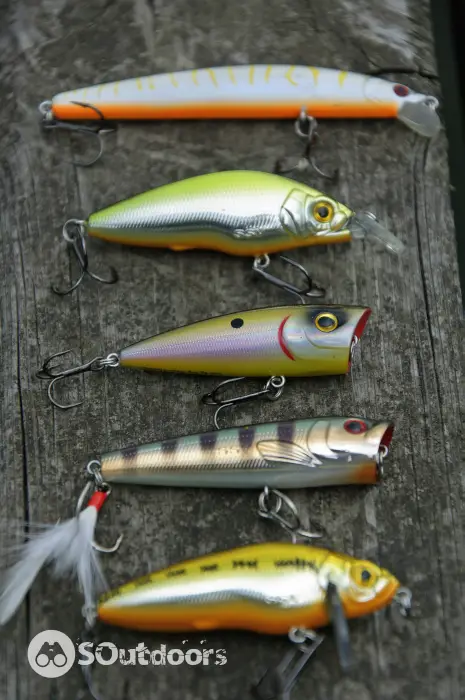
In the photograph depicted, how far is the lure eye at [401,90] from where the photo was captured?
8.39 ft

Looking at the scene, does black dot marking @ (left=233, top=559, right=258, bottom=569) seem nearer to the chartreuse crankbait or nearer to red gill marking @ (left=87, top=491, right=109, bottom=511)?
red gill marking @ (left=87, top=491, right=109, bottom=511)

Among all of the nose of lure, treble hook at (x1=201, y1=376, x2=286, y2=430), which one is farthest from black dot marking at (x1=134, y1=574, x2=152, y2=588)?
the nose of lure

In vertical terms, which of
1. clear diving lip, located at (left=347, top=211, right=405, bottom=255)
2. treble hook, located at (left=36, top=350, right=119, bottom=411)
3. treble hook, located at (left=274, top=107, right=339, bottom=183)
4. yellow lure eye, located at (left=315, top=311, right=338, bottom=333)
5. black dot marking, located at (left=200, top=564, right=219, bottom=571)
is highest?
treble hook, located at (left=274, top=107, right=339, bottom=183)

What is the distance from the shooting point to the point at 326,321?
2227mm

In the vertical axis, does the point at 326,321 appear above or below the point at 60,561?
above

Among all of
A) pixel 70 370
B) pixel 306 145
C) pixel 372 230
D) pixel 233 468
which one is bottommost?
pixel 233 468

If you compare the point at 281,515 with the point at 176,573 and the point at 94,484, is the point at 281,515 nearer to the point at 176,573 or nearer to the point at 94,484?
the point at 176,573

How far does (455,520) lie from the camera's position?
6.96 feet

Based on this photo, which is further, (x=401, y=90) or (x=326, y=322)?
(x=401, y=90)

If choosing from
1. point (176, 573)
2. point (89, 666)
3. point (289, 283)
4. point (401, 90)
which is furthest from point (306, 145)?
point (89, 666)

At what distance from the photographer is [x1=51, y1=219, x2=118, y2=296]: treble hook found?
2.40 metres

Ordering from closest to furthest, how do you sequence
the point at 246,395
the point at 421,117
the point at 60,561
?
the point at 60,561, the point at 246,395, the point at 421,117

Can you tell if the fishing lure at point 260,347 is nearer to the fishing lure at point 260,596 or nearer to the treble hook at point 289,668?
the fishing lure at point 260,596

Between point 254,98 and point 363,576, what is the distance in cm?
151
